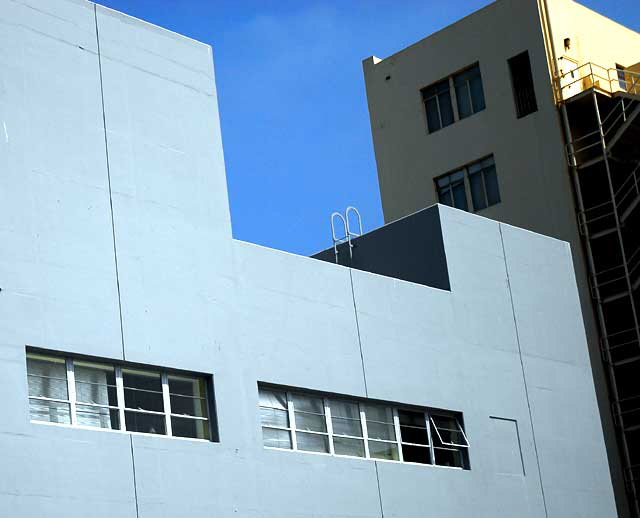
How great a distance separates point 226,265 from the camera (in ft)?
77.0

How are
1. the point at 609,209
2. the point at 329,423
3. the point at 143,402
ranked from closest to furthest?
the point at 143,402
the point at 329,423
the point at 609,209

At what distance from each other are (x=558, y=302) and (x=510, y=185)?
1325 centimetres

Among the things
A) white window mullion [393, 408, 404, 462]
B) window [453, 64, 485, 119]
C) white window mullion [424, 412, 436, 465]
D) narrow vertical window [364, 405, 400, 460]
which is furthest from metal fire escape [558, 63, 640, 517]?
narrow vertical window [364, 405, 400, 460]

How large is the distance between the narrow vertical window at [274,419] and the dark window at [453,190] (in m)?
23.1

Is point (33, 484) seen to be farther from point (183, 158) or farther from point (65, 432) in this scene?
point (183, 158)

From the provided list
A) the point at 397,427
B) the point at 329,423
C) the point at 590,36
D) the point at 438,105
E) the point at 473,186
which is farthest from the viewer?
the point at 438,105

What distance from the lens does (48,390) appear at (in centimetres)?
2003

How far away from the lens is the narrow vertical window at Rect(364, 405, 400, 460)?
2597 centimetres

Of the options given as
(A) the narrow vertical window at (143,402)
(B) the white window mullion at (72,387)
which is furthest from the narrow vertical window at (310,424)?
(B) the white window mullion at (72,387)

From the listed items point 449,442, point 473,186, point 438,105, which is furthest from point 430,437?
point 438,105

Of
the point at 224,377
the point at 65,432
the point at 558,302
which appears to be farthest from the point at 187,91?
the point at 558,302

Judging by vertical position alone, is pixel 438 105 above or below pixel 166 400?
above

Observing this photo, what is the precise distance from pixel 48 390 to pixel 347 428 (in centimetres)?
738

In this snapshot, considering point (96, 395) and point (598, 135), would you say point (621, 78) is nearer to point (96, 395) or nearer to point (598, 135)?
point (598, 135)
